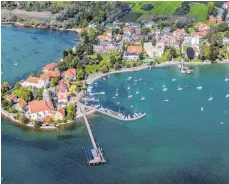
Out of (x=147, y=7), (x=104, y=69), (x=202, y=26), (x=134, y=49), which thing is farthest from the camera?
(x=147, y=7)

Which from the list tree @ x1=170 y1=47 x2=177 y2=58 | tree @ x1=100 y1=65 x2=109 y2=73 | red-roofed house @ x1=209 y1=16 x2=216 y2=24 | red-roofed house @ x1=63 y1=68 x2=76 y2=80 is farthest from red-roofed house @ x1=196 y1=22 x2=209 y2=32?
red-roofed house @ x1=63 y1=68 x2=76 y2=80

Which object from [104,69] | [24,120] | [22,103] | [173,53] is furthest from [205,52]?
[24,120]

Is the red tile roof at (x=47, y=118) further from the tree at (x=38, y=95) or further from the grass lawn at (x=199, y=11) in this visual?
the grass lawn at (x=199, y=11)

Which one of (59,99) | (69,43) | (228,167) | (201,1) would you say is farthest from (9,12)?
(228,167)

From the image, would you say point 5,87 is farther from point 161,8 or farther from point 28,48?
point 161,8

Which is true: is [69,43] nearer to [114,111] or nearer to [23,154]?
[114,111]

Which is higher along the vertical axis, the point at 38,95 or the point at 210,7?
the point at 210,7

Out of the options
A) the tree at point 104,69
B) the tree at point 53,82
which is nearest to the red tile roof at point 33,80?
the tree at point 53,82
